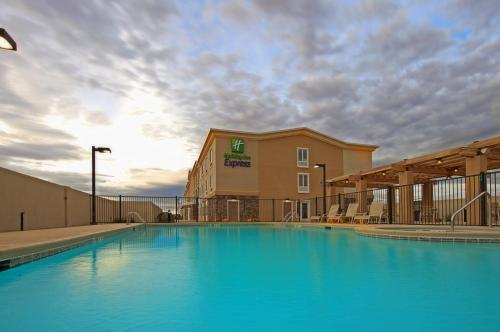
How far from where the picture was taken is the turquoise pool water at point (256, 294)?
2.58 m

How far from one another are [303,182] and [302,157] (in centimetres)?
248

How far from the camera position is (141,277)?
4391 millimetres

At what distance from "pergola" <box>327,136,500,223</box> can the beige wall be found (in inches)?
598

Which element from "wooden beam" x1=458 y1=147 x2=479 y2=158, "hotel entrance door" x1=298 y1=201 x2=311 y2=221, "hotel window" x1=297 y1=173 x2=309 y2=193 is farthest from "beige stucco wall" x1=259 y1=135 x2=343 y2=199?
"wooden beam" x1=458 y1=147 x2=479 y2=158

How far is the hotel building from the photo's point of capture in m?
27.5

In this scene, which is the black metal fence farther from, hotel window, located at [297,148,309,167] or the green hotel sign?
the green hotel sign

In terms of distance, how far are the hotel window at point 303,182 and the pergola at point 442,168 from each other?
6215 millimetres

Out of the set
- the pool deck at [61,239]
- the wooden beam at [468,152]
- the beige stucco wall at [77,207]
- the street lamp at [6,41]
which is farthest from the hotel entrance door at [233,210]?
the street lamp at [6,41]

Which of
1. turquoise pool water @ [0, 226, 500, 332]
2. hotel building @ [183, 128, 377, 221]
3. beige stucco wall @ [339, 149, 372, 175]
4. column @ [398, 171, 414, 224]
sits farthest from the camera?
beige stucco wall @ [339, 149, 372, 175]

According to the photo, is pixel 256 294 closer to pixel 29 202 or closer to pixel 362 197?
pixel 29 202

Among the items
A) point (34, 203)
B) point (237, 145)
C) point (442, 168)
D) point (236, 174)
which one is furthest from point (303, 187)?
point (34, 203)

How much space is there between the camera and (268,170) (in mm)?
29531

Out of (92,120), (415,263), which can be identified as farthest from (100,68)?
(415,263)

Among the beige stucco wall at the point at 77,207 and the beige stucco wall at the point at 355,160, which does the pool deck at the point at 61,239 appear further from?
the beige stucco wall at the point at 355,160
